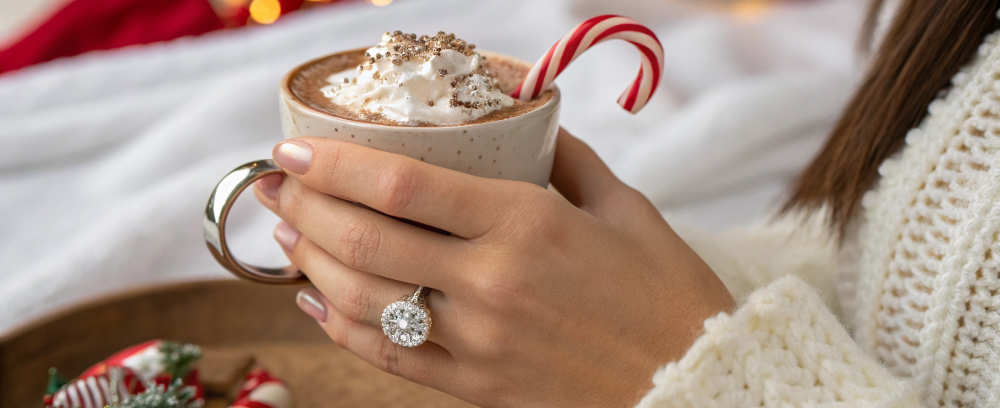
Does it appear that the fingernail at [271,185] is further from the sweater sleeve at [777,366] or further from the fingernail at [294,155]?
the sweater sleeve at [777,366]

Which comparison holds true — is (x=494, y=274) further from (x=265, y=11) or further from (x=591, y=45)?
(x=265, y=11)

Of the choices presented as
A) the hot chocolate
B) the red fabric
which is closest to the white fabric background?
the red fabric

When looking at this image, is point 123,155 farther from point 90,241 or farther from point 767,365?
point 767,365

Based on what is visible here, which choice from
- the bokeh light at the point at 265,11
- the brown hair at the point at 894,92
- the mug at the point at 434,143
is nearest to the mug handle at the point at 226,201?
the mug at the point at 434,143

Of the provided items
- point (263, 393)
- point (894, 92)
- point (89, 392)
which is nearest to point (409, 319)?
point (263, 393)

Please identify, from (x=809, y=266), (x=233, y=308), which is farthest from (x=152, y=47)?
(x=809, y=266)

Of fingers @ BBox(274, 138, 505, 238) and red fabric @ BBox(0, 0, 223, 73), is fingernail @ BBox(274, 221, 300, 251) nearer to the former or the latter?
fingers @ BBox(274, 138, 505, 238)
